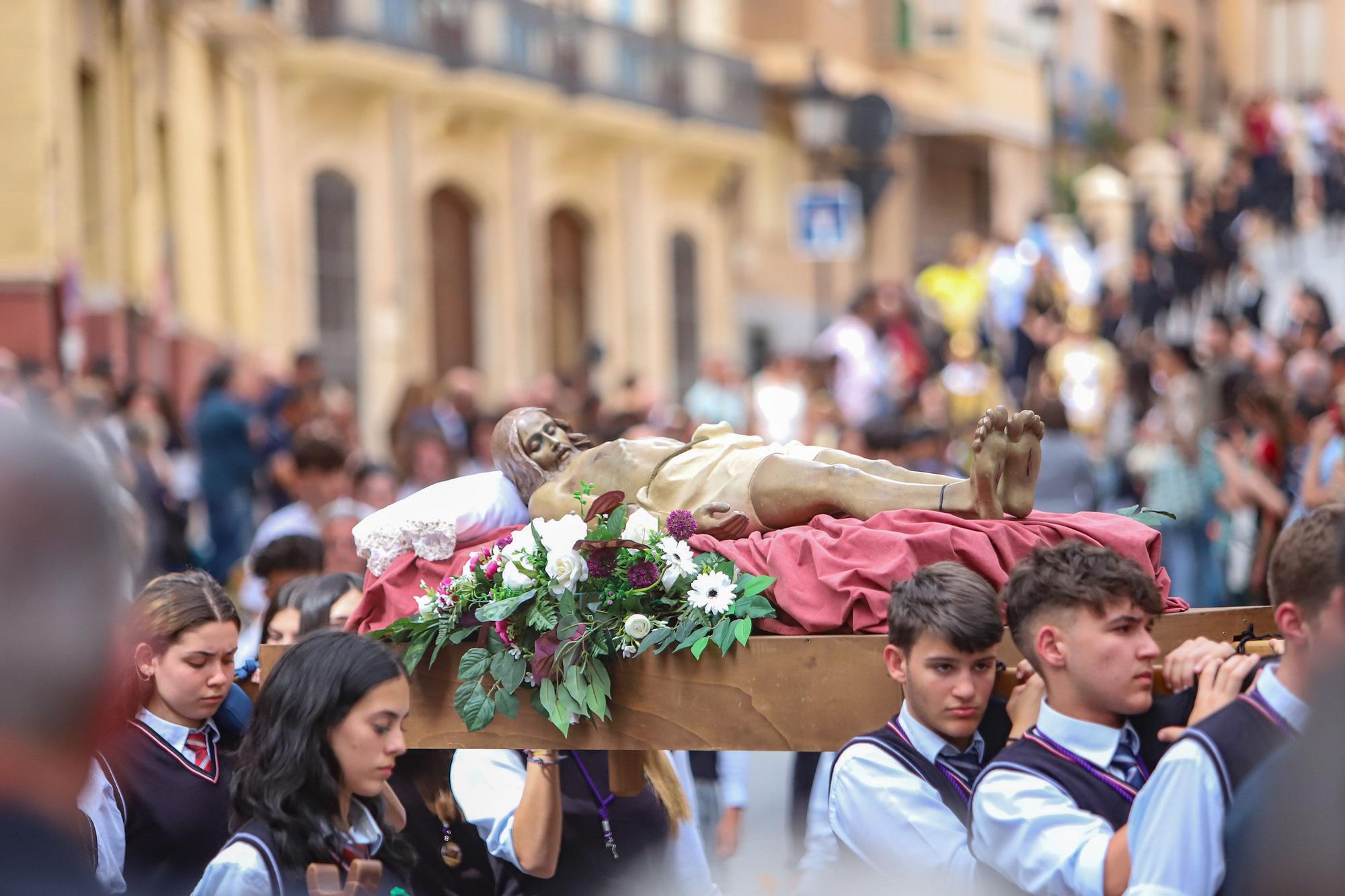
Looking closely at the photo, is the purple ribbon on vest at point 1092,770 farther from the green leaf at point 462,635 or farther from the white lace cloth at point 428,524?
the white lace cloth at point 428,524

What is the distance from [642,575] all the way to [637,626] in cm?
15

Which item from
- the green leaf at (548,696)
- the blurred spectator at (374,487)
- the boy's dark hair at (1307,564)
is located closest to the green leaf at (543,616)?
the green leaf at (548,696)

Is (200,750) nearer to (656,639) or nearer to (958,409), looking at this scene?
(656,639)

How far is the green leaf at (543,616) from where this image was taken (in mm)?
4793

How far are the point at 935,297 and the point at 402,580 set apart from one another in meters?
19.2

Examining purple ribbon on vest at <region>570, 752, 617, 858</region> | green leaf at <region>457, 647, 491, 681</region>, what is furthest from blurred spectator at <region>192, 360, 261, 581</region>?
green leaf at <region>457, 647, 491, 681</region>

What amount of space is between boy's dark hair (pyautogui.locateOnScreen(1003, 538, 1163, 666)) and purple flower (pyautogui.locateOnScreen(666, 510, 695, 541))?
1.08 metres

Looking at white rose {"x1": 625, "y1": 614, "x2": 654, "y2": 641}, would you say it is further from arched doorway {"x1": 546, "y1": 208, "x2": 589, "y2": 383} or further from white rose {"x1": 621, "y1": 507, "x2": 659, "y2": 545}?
arched doorway {"x1": 546, "y1": 208, "x2": 589, "y2": 383}

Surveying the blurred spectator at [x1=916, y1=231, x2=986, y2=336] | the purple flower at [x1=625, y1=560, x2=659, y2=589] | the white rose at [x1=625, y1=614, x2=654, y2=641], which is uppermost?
the blurred spectator at [x1=916, y1=231, x2=986, y2=336]

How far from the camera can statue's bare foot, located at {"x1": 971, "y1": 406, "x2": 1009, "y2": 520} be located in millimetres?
4883

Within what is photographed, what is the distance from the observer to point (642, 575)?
15.8 ft

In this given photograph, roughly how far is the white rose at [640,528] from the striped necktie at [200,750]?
109cm

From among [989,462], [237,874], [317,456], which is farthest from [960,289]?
[237,874]

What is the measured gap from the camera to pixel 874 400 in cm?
1873
